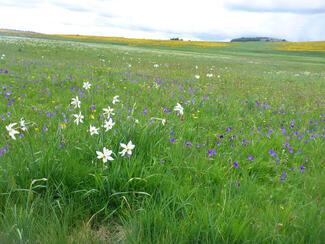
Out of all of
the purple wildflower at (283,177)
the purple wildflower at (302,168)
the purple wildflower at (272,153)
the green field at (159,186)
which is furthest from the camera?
the purple wildflower at (272,153)

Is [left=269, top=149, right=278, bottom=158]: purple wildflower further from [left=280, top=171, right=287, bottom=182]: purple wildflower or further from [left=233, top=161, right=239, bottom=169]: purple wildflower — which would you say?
[left=233, top=161, right=239, bottom=169]: purple wildflower

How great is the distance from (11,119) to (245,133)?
3390 millimetres

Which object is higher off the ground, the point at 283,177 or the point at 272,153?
the point at 272,153

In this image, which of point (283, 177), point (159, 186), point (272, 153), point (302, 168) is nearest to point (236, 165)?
point (283, 177)

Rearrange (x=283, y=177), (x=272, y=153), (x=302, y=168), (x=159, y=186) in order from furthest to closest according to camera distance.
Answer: (x=272, y=153)
(x=302, y=168)
(x=283, y=177)
(x=159, y=186)

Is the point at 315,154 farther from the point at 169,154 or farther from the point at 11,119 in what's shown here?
the point at 11,119

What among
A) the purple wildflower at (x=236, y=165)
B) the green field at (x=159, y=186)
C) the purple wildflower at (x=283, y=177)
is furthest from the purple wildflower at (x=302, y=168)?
the purple wildflower at (x=236, y=165)

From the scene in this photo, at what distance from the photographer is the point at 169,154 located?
3.41 metres

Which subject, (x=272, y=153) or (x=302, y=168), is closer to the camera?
(x=302, y=168)

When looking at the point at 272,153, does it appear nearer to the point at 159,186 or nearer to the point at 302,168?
the point at 302,168

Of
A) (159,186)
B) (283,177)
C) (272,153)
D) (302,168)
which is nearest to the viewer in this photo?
A: (159,186)

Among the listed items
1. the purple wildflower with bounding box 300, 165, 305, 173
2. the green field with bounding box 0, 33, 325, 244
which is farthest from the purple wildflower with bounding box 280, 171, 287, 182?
the purple wildflower with bounding box 300, 165, 305, 173

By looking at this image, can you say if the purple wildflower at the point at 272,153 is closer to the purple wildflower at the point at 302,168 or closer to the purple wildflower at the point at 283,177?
the purple wildflower at the point at 302,168

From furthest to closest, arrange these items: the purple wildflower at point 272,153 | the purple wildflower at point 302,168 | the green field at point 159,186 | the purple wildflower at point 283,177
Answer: the purple wildflower at point 272,153, the purple wildflower at point 302,168, the purple wildflower at point 283,177, the green field at point 159,186
